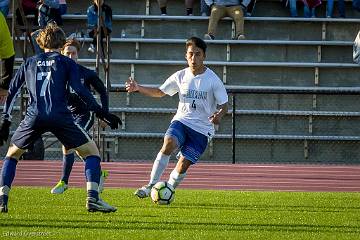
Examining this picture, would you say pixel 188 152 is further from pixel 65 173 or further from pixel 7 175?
pixel 7 175

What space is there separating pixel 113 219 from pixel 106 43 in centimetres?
1202

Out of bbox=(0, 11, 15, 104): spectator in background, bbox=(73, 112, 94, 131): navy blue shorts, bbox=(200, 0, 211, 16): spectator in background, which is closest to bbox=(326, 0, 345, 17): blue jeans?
bbox=(200, 0, 211, 16): spectator in background

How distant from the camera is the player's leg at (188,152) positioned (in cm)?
1207

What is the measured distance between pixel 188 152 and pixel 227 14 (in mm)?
11112

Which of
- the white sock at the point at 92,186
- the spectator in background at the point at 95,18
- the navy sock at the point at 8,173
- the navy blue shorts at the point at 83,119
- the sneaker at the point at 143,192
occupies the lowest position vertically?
the sneaker at the point at 143,192

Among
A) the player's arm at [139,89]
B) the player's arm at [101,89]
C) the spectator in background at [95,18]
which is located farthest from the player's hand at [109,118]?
the spectator in background at [95,18]

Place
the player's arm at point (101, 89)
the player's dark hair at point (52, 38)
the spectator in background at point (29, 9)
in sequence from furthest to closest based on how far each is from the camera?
the spectator in background at point (29, 9), the player's arm at point (101, 89), the player's dark hair at point (52, 38)

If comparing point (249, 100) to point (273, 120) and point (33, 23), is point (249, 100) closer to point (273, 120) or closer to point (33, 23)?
point (273, 120)

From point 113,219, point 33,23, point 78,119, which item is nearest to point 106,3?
point 33,23

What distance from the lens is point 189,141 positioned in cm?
1217

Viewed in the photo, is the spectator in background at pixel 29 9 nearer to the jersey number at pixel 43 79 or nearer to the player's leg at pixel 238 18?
the player's leg at pixel 238 18

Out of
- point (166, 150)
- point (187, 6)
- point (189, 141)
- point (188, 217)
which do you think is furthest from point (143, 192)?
point (187, 6)

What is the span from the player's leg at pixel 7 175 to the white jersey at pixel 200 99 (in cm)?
260

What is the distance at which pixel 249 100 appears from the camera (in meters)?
22.6
